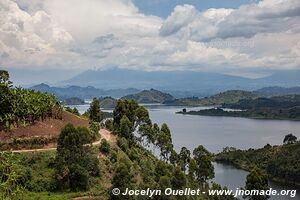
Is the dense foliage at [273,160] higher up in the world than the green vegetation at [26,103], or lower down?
lower down

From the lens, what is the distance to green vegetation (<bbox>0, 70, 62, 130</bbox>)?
39.6 metres

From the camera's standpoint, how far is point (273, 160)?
92.7 m

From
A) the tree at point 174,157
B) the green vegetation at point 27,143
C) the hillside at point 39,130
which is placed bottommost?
the tree at point 174,157

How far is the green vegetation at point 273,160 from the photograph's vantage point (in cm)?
8538

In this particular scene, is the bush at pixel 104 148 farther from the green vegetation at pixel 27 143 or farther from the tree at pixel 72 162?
the tree at pixel 72 162

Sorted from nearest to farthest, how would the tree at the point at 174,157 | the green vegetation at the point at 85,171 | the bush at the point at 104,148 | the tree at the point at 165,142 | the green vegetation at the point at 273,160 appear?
the green vegetation at the point at 85,171
the bush at the point at 104,148
the tree at the point at 165,142
the tree at the point at 174,157
the green vegetation at the point at 273,160

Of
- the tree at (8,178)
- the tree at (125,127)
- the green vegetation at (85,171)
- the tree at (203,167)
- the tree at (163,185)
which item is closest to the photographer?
the tree at (8,178)

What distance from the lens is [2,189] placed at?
272 inches

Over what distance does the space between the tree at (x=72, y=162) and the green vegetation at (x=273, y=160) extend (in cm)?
6125

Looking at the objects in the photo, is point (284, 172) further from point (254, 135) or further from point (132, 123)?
point (254, 135)

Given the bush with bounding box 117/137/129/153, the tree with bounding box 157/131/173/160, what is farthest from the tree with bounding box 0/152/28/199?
the tree with bounding box 157/131/173/160

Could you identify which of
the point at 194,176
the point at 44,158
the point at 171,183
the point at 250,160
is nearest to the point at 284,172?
the point at 250,160

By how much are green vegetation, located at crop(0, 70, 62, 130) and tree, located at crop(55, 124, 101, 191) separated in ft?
19.5

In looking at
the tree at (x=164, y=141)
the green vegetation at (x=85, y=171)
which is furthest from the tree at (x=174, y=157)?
the green vegetation at (x=85, y=171)
